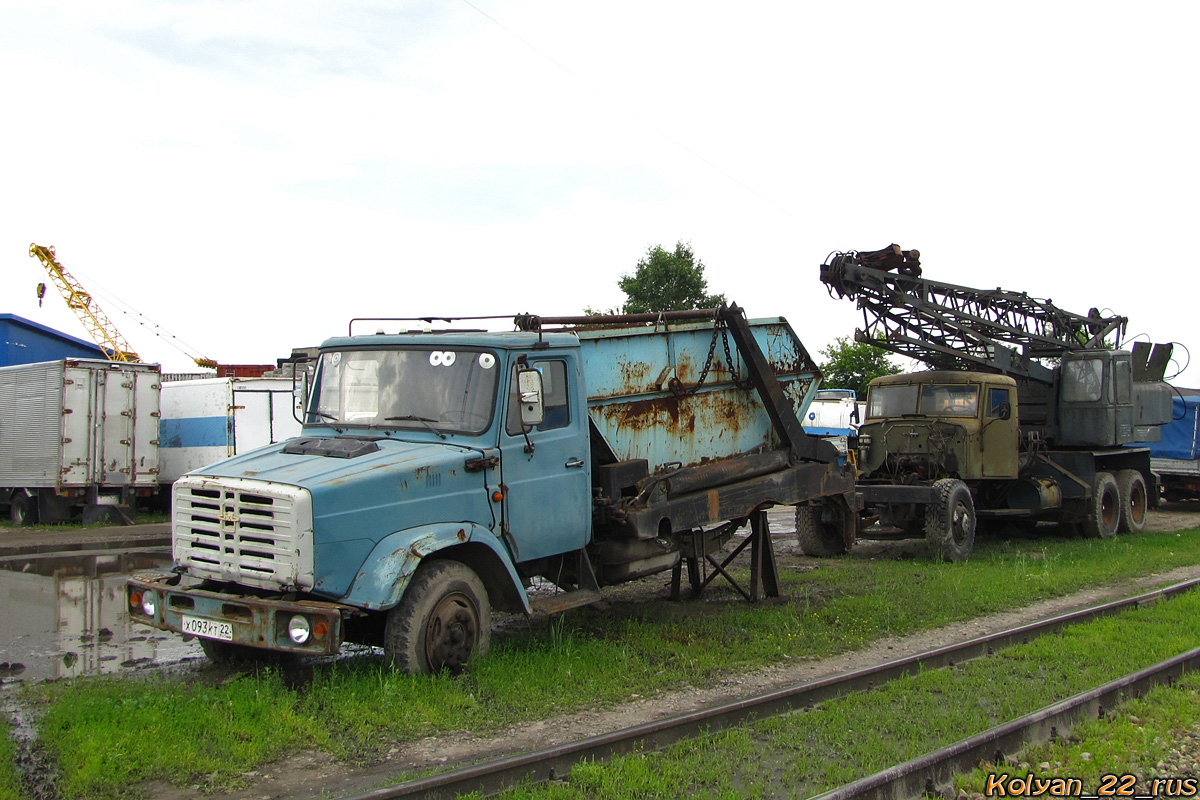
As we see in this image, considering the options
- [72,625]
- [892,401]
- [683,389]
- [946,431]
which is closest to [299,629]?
[683,389]

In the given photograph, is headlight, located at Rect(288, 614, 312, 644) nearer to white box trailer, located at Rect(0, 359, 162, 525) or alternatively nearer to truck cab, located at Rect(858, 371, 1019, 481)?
truck cab, located at Rect(858, 371, 1019, 481)

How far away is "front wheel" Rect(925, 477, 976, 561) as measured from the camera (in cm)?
1260

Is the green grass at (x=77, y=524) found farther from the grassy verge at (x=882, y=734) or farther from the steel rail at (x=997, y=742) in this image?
the steel rail at (x=997, y=742)

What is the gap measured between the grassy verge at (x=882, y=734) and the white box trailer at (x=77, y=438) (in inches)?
613

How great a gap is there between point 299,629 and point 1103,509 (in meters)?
14.4

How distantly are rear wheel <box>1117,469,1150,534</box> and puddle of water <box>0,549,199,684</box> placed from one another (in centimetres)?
1469

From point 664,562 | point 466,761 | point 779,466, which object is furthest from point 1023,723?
point 779,466

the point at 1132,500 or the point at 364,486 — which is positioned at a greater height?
the point at 364,486

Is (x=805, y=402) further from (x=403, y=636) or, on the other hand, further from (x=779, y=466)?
(x=403, y=636)

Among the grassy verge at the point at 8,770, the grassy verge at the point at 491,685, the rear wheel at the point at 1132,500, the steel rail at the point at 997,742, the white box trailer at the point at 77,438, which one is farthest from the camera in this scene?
the white box trailer at the point at 77,438

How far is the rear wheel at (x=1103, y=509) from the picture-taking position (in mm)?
15383

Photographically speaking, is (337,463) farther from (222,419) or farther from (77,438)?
(222,419)

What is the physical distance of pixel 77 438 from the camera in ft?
56.7

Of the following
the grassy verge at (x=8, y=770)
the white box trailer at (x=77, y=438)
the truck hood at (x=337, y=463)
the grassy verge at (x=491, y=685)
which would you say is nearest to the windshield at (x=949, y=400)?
the grassy verge at (x=491, y=685)
